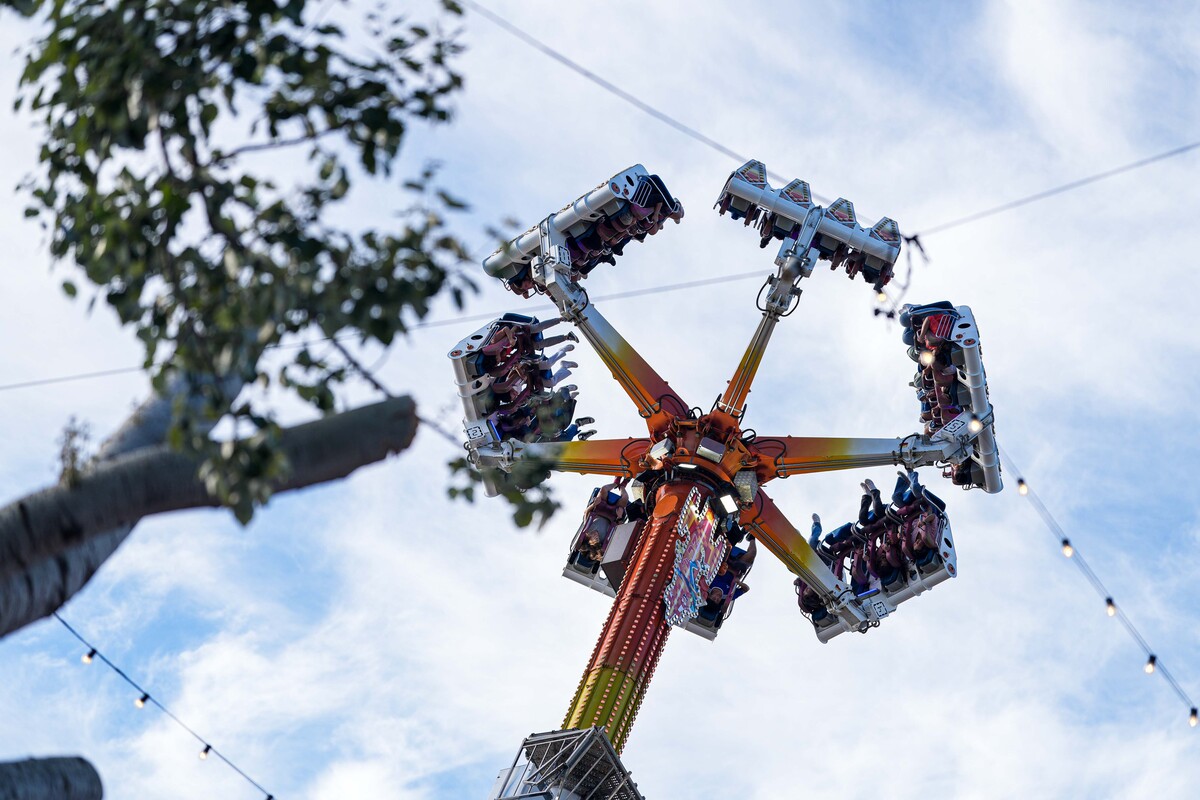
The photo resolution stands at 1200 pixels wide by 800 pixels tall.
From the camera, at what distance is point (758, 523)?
93.5ft

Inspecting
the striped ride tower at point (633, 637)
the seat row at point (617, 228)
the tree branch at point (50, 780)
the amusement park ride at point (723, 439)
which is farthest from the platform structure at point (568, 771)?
the tree branch at point (50, 780)

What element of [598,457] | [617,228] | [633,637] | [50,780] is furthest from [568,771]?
[50,780]

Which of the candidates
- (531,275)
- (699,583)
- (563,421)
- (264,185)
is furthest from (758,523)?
(264,185)

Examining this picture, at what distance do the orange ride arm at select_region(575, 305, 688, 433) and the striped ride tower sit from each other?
5.36ft

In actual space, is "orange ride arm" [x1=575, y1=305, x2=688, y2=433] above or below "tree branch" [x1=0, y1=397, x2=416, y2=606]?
above

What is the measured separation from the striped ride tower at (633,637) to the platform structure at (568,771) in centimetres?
103

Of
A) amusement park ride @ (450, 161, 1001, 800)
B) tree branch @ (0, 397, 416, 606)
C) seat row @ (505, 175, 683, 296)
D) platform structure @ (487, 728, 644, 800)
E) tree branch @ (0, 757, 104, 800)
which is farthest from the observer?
seat row @ (505, 175, 683, 296)

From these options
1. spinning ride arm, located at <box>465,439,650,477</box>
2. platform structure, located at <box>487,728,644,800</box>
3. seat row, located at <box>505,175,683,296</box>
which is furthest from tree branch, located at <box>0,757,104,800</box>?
seat row, located at <box>505,175,683,296</box>

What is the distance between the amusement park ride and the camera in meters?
27.8

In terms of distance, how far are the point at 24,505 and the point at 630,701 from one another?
1782 centimetres

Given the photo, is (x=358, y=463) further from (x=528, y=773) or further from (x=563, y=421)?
(x=563, y=421)

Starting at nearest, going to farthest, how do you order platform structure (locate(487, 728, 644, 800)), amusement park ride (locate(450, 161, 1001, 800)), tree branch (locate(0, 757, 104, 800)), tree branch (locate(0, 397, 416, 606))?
tree branch (locate(0, 397, 416, 606)) < tree branch (locate(0, 757, 104, 800)) < platform structure (locate(487, 728, 644, 800)) < amusement park ride (locate(450, 161, 1001, 800))

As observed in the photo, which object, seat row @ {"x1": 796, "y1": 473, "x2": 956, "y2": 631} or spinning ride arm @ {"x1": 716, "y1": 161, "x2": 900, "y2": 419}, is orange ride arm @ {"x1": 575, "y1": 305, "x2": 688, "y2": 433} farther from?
seat row @ {"x1": 796, "y1": 473, "x2": 956, "y2": 631}

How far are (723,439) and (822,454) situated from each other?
6.35 feet
